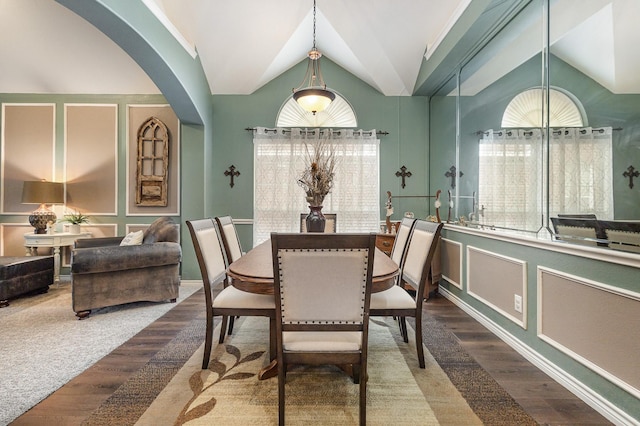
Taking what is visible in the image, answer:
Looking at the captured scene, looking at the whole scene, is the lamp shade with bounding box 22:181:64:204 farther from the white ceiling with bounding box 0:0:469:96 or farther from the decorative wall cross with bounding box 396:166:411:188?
the decorative wall cross with bounding box 396:166:411:188

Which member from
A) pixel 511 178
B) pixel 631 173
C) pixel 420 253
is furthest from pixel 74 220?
pixel 631 173

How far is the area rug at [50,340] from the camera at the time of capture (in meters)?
1.77

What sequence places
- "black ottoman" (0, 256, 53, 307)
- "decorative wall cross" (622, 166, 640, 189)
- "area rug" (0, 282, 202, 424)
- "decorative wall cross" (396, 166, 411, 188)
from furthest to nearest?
"decorative wall cross" (396, 166, 411, 188) → "black ottoman" (0, 256, 53, 307) → "area rug" (0, 282, 202, 424) → "decorative wall cross" (622, 166, 640, 189)

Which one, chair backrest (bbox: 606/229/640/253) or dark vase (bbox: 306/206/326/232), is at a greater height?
dark vase (bbox: 306/206/326/232)

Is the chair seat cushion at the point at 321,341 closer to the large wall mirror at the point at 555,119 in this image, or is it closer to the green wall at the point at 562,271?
the green wall at the point at 562,271

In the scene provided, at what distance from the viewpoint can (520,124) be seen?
235cm

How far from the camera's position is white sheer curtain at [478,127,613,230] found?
164 centimetres

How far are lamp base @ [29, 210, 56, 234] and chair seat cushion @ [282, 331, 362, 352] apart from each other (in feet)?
14.2

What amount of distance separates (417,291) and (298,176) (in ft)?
8.94

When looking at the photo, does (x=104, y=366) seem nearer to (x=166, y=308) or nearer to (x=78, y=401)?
(x=78, y=401)

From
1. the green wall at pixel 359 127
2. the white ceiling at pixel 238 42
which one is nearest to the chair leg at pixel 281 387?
the green wall at pixel 359 127

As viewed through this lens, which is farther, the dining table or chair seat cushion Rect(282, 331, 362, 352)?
the dining table

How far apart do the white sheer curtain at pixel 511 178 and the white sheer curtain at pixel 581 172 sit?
17 cm

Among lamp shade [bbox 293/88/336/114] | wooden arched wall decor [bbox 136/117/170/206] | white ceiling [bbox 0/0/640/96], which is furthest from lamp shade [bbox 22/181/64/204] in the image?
lamp shade [bbox 293/88/336/114]
